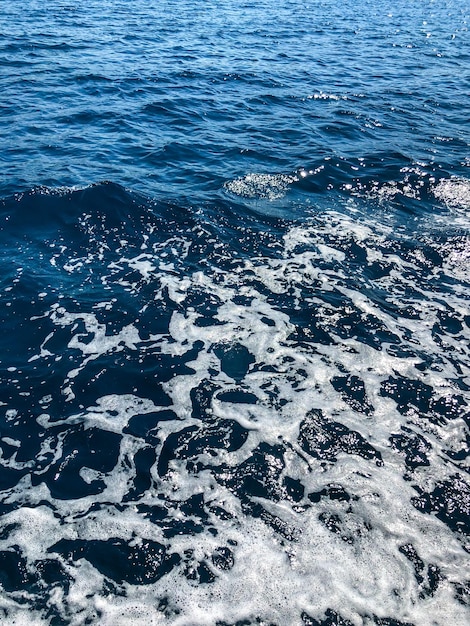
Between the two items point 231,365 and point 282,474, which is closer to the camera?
point 282,474

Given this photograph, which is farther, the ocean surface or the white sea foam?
the ocean surface

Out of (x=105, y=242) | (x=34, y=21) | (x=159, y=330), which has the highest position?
(x=34, y=21)

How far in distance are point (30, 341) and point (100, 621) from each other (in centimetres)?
536

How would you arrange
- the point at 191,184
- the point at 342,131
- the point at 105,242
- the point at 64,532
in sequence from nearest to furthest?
1. the point at 64,532
2. the point at 105,242
3. the point at 191,184
4. the point at 342,131

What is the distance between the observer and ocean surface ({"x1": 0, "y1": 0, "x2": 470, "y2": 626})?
18.7 ft

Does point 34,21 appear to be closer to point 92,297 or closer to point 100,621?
point 92,297

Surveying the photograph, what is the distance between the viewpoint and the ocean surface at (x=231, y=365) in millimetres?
5691

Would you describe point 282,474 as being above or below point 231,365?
below

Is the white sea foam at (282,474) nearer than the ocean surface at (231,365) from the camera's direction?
Yes

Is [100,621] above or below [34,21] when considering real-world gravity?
below

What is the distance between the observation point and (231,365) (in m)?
8.70

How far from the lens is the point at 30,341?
882 cm

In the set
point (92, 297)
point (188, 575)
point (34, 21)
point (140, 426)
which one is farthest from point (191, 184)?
point (34, 21)

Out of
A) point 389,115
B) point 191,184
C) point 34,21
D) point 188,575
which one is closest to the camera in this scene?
point 188,575
